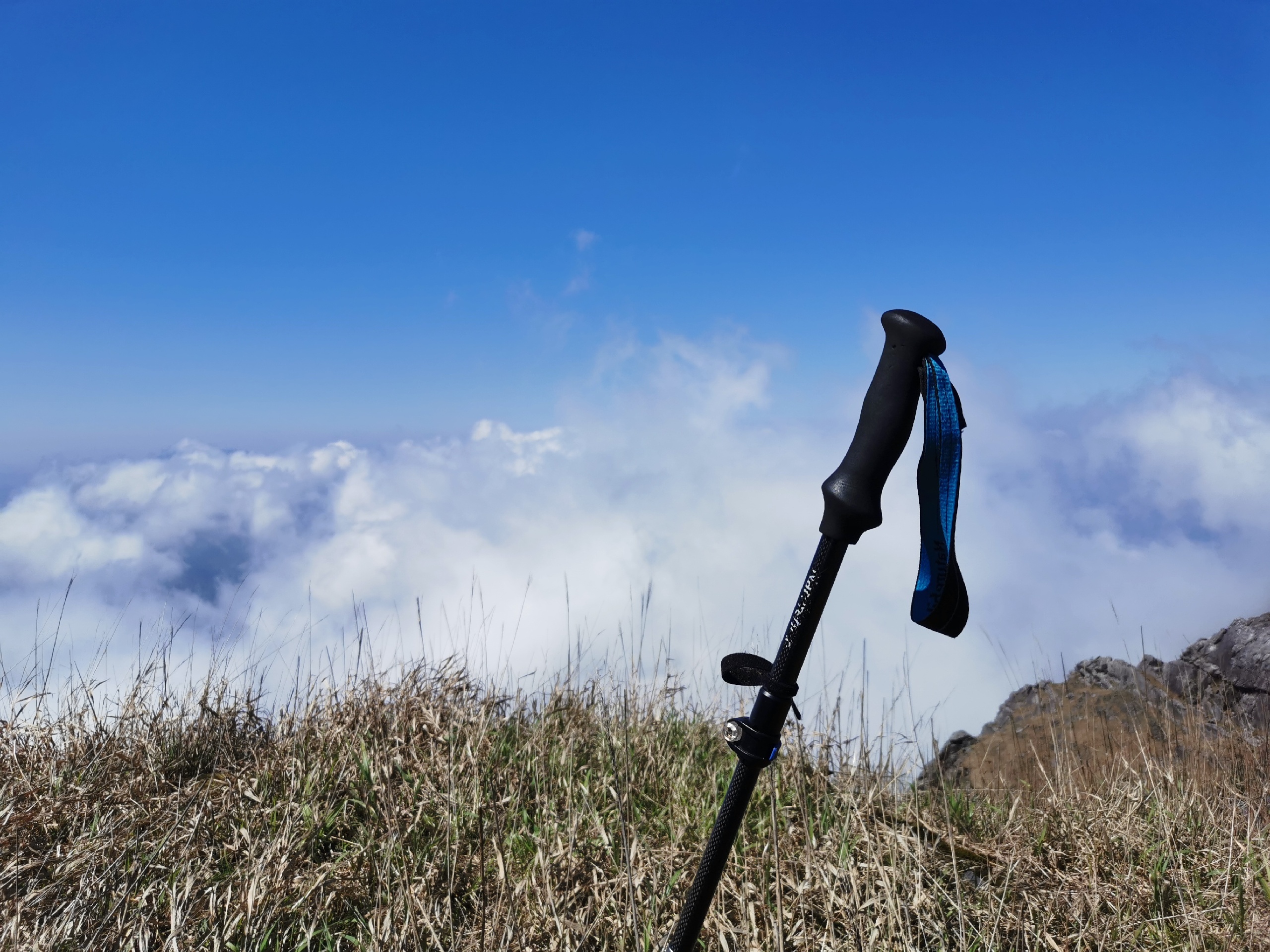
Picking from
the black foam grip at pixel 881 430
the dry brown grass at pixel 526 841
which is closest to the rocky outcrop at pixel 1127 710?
the dry brown grass at pixel 526 841

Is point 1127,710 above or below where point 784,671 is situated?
above

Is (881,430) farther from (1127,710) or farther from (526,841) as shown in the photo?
(1127,710)

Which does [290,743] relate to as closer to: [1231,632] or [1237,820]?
[1237,820]

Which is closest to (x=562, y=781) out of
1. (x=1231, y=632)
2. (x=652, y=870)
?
(x=652, y=870)

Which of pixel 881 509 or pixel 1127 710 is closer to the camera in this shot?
pixel 881 509

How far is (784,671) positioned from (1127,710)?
598cm

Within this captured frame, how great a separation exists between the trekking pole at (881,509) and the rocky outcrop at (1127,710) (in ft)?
15.7

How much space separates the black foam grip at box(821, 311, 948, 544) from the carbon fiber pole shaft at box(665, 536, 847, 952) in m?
0.08

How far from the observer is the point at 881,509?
2.04 m

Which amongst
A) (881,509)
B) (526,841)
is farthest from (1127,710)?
(881,509)

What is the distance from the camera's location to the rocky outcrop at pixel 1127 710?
255 inches

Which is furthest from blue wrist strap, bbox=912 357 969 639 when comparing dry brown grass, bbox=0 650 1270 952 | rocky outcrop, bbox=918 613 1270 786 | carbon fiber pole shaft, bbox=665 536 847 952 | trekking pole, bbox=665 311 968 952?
rocky outcrop, bbox=918 613 1270 786

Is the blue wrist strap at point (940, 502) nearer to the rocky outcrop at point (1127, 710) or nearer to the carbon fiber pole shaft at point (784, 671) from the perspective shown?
the carbon fiber pole shaft at point (784, 671)

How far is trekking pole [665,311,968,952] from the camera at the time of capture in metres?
2.04
